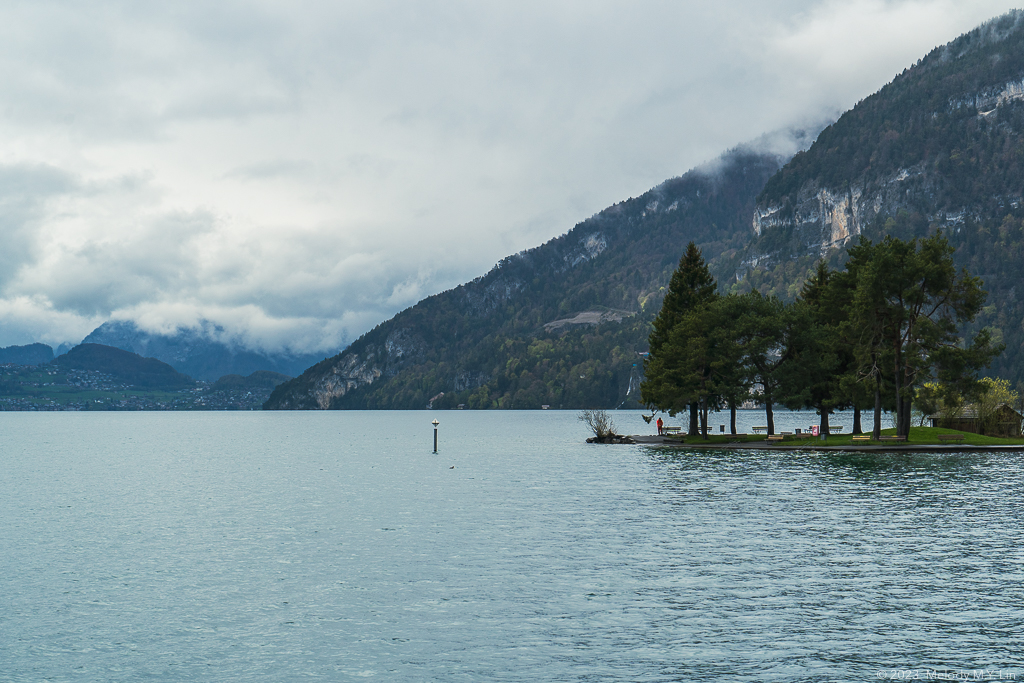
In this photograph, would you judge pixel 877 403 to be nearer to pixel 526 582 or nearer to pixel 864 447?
pixel 864 447

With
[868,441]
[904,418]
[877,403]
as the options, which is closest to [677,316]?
[877,403]

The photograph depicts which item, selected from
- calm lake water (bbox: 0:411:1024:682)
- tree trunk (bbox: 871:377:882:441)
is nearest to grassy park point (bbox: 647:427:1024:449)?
tree trunk (bbox: 871:377:882:441)

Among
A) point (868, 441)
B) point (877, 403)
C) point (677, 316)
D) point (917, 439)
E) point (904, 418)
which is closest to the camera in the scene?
point (877, 403)

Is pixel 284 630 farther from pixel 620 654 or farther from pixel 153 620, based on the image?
pixel 620 654

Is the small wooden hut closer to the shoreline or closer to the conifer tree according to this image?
the shoreline

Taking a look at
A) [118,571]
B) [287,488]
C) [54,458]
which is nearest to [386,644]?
[118,571]

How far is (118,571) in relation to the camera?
1437 inches

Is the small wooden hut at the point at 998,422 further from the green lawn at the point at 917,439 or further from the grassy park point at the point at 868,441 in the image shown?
the grassy park point at the point at 868,441

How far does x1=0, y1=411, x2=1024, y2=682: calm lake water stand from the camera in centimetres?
2288

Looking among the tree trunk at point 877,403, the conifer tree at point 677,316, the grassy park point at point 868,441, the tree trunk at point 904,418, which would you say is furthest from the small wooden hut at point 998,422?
the conifer tree at point 677,316

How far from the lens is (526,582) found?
3234cm

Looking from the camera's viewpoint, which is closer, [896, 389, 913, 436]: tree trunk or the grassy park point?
the grassy park point

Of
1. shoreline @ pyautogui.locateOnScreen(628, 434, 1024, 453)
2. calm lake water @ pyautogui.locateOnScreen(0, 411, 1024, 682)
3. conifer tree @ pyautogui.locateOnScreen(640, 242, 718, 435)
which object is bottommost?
calm lake water @ pyautogui.locateOnScreen(0, 411, 1024, 682)

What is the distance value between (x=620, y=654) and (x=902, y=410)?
86.3 meters
